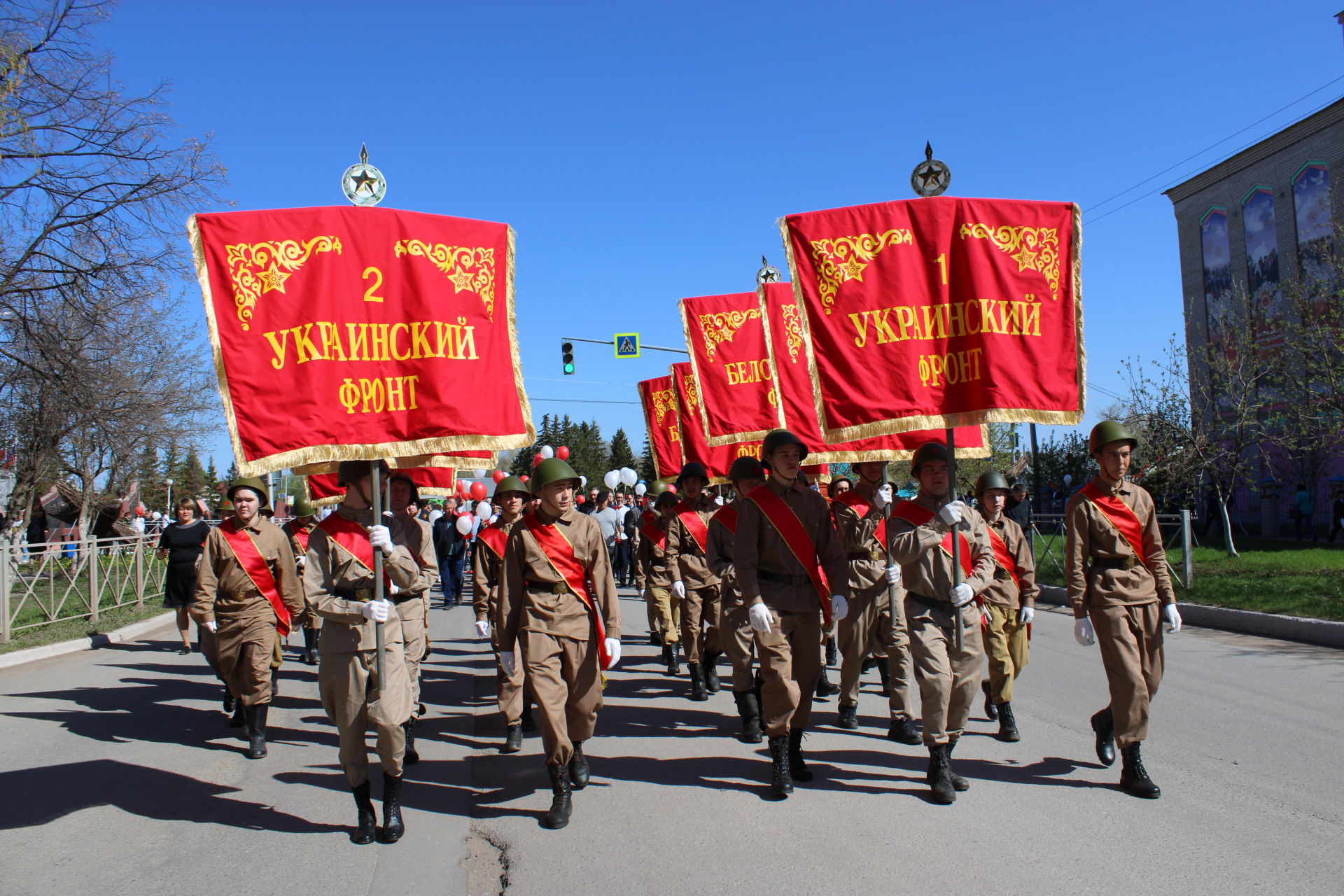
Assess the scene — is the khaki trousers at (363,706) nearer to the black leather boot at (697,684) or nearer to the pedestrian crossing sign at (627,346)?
the black leather boot at (697,684)

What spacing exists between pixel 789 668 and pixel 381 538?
2390 millimetres

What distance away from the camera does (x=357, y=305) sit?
5.20 meters

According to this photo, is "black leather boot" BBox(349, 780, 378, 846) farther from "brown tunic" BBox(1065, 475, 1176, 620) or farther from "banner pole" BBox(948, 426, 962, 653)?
"brown tunic" BBox(1065, 475, 1176, 620)

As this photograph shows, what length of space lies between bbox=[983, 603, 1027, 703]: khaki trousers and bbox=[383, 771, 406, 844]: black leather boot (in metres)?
3.87

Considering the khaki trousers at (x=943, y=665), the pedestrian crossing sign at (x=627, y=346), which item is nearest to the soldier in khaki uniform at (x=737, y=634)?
the khaki trousers at (x=943, y=665)

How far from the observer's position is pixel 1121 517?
18.2 ft

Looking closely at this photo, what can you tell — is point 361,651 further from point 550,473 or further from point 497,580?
point 497,580

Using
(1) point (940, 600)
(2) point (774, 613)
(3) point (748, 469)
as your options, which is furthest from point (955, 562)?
(3) point (748, 469)

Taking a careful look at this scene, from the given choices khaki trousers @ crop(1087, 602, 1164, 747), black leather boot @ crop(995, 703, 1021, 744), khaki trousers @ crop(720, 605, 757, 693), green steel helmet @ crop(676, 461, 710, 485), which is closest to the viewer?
khaki trousers @ crop(1087, 602, 1164, 747)

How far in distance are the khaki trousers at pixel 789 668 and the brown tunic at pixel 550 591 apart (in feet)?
2.95

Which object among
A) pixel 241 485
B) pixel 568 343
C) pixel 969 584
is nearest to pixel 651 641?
pixel 241 485

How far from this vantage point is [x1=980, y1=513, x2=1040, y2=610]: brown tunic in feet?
21.9

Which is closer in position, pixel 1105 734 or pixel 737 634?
pixel 1105 734

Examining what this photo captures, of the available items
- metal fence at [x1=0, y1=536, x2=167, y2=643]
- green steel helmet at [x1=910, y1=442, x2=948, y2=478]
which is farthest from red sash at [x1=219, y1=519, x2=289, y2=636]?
metal fence at [x1=0, y1=536, x2=167, y2=643]
